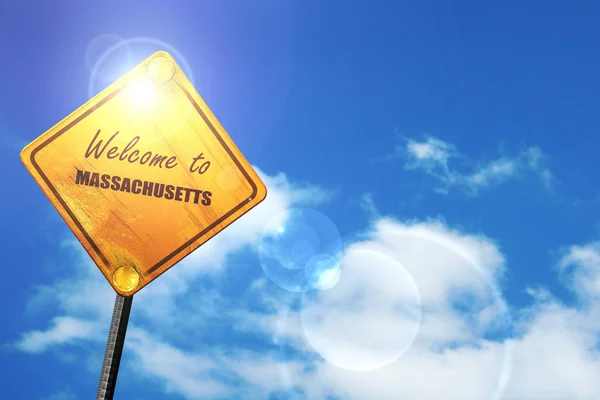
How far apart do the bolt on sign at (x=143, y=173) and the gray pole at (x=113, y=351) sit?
0.12 metres

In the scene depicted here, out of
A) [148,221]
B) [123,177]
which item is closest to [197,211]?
[148,221]

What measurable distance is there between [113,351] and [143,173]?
32.6 inches

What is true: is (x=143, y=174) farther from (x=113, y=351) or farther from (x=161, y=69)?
(x=113, y=351)

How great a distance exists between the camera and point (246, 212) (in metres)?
2.71

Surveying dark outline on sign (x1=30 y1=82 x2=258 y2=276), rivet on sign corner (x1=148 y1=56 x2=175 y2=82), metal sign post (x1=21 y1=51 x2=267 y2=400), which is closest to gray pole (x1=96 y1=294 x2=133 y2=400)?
metal sign post (x1=21 y1=51 x2=267 y2=400)

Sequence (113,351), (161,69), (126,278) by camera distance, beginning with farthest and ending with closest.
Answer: (161,69), (126,278), (113,351)

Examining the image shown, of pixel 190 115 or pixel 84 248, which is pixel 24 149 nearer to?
pixel 84 248

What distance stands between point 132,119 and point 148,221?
0.52m

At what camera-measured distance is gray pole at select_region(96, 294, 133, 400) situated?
95.7 inches

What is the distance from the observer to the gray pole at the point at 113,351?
2430 millimetres

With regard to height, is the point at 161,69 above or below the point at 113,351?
above

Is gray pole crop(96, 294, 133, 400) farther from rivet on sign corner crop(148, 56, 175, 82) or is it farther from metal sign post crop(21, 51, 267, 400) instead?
rivet on sign corner crop(148, 56, 175, 82)

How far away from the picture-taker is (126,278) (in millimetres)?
2580

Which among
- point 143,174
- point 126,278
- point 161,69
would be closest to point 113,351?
point 126,278
